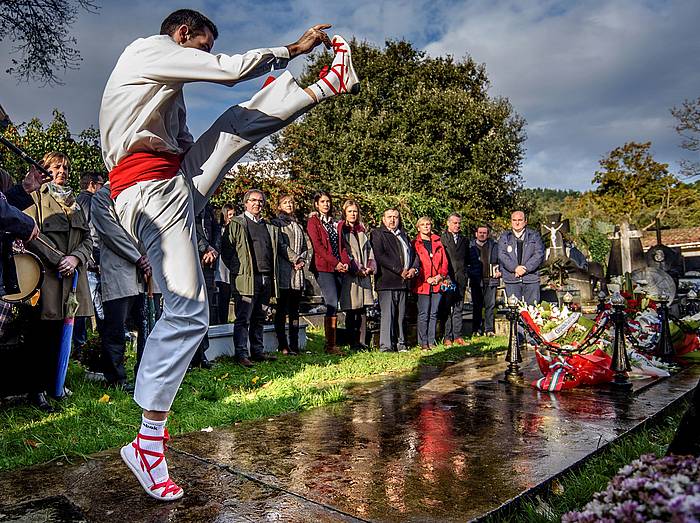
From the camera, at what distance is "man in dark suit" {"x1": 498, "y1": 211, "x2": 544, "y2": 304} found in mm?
9500

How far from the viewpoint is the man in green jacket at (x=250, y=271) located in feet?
24.8

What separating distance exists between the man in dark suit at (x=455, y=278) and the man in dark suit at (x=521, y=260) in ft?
2.38

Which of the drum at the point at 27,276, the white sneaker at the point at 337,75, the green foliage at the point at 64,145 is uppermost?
the green foliage at the point at 64,145

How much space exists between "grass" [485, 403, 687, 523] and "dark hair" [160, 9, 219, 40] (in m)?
2.43

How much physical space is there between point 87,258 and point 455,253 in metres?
6.58

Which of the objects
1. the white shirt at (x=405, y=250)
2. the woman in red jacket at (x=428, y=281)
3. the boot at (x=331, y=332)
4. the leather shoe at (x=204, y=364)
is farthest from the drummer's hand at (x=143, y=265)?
the woman in red jacket at (x=428, y=281)

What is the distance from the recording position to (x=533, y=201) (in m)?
31.2

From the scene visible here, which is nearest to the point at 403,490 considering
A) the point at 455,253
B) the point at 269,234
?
the point at 269,234

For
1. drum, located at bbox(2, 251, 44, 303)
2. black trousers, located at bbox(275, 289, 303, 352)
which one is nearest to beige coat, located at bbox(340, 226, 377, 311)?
black trousers, located at bbox(275, 289, 303, 352)

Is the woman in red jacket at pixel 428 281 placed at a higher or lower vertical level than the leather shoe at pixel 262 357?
higher

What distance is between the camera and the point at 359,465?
304 cm

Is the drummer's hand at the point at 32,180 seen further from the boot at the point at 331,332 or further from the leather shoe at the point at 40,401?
the boot at the point at 331,332

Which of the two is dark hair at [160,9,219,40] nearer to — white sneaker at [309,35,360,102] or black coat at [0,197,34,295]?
white sneaker at [309,35,360,102]

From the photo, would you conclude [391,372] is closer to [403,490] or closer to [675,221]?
[403,490]
